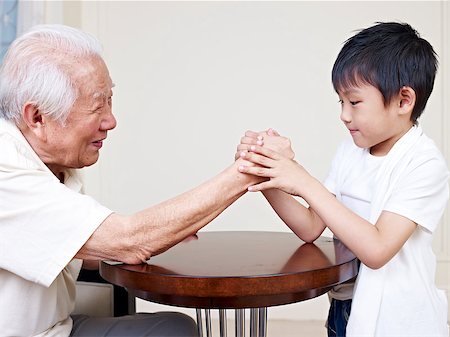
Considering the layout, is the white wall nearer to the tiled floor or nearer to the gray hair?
the tiled floor

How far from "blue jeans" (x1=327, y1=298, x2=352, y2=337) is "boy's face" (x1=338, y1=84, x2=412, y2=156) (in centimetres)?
50

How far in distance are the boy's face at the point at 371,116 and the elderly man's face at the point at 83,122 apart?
0.66 m

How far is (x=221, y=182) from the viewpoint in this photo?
5.27 ft

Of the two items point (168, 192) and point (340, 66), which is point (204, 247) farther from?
point (168, 192)

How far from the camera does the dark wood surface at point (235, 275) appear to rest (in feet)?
4.71

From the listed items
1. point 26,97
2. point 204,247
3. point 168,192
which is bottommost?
point 168,192

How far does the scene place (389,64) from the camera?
68.7 inches

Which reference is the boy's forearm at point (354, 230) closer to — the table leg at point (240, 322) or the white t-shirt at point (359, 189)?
the white t-shirt at point (359, 189)

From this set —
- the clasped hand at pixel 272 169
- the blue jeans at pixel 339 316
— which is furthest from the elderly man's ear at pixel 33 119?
the blue jeans at pixel 339 316

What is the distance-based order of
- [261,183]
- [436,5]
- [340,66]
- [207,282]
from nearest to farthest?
[207,282], [261,183], [340,66], [436,5]

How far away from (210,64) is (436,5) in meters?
1.39

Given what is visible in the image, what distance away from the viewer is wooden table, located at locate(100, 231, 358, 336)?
1.44m

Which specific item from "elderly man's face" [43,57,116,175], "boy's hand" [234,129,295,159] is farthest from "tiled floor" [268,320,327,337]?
"elderly man's face" [43,57,116,175]

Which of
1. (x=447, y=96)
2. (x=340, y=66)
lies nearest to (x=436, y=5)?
(x=447, y=96)
